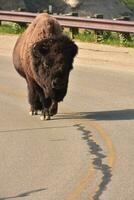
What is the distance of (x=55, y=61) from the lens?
38.6ft

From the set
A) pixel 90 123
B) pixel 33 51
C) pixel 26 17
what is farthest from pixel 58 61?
pixel 26 17

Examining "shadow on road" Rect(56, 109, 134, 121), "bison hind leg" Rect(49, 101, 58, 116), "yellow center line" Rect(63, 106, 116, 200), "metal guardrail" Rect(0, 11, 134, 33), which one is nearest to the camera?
"yellow center line" Rect(63, 106, 116, 200)

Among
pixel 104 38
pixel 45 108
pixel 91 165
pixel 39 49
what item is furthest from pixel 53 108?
pixel 104 38

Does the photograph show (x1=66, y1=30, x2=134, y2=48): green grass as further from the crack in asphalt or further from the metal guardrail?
the crack in asphalt

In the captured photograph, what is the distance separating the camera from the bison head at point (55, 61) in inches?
462

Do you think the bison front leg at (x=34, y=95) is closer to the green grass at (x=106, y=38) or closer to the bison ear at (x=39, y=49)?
the bison ear at (x=39, y=49)

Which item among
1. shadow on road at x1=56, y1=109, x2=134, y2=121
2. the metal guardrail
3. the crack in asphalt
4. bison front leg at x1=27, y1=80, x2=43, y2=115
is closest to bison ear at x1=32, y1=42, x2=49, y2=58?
bison front leg at x1=27, y1=80, x2=43, y2=115

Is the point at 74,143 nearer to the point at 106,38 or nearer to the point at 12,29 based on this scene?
the point at 106,38

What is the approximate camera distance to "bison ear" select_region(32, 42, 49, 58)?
11982mm

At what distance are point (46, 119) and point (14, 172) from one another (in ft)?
11.8

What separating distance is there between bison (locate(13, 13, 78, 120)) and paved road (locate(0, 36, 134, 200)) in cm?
40

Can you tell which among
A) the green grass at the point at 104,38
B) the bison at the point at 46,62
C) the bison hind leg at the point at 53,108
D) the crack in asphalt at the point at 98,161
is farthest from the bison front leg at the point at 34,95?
the green grass at the point at 104,38

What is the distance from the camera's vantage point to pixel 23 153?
10.5 metres

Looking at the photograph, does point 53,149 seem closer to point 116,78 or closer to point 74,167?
point 74,167
